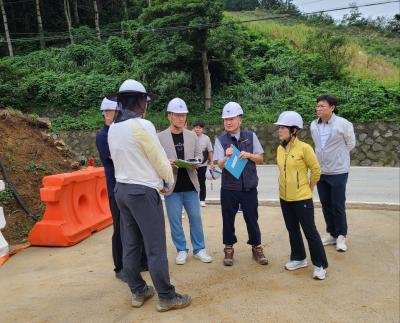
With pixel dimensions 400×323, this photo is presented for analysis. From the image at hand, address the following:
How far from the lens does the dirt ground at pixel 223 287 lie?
12.2 feet

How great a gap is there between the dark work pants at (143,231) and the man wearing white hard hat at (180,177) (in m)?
1.20

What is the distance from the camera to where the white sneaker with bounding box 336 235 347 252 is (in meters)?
5.36

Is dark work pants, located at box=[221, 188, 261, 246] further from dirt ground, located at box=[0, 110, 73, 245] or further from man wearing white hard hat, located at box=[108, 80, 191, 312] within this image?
dirt ground, located at box=[0, 110, 73, 245]

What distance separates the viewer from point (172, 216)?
4.99 m

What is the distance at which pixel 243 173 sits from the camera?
4.86 metres

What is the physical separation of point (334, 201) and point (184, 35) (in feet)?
47.3

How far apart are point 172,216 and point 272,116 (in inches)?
526

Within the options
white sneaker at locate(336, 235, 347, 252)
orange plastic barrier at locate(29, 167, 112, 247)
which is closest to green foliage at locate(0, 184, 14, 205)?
orange plastic barrier at locate(29, 167, 112, 247)

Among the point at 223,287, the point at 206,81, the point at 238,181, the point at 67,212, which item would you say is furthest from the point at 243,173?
the point at 206,81

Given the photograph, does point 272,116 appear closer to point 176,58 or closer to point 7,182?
point 176,58

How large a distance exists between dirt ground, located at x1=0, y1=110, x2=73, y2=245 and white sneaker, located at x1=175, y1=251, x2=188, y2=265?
261 centimetres

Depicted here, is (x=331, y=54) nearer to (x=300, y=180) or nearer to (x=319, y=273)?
(x=300, y=180)

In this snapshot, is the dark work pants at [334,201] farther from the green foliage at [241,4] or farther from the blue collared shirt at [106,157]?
the green foliage at [241,4]

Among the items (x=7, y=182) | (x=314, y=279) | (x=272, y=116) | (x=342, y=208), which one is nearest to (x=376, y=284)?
(x=314, y=279)
